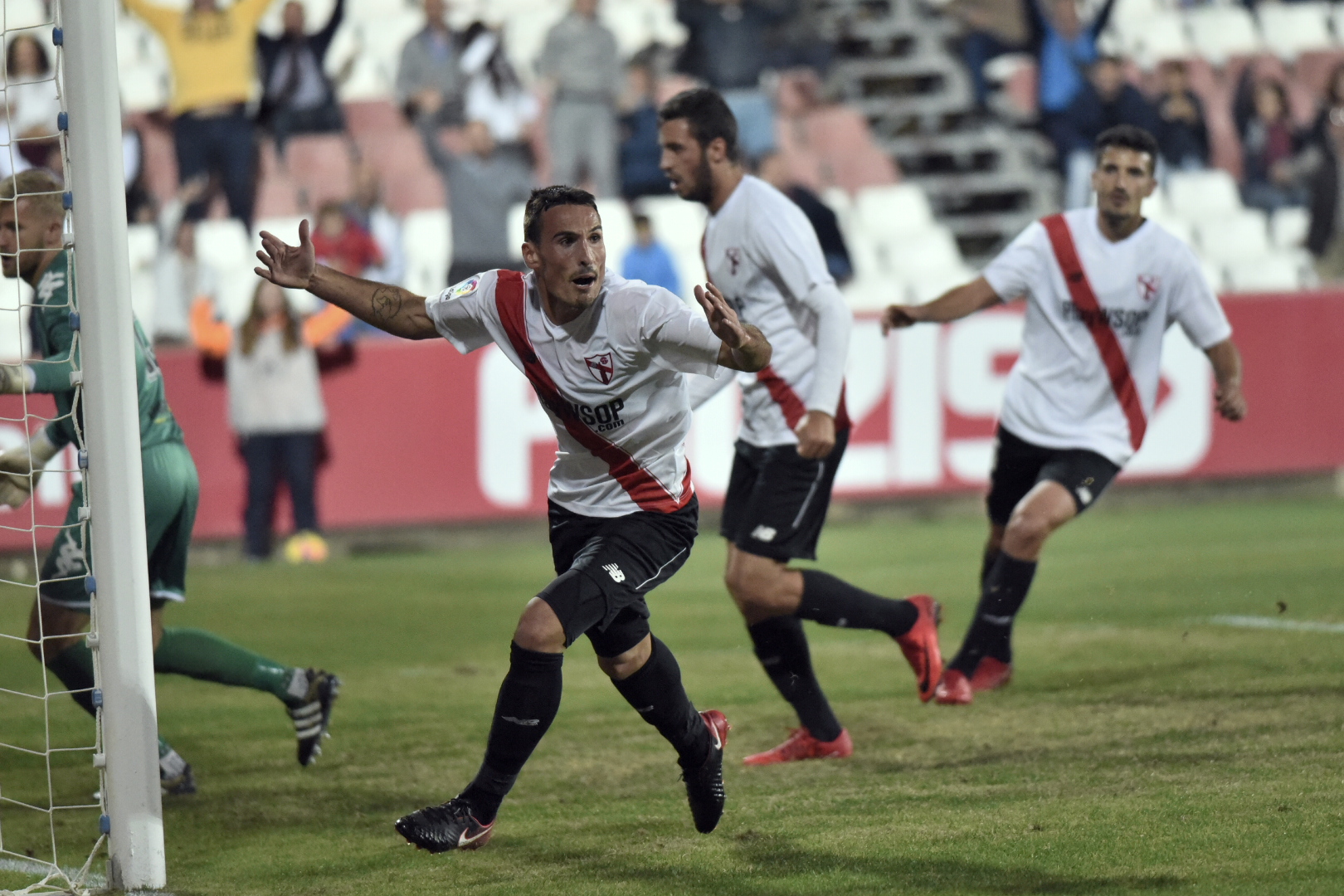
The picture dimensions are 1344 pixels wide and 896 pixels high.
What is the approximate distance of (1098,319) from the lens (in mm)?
6914

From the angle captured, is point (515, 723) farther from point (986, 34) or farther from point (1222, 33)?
point (1222, 33)

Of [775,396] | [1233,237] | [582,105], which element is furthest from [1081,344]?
[1233,237]

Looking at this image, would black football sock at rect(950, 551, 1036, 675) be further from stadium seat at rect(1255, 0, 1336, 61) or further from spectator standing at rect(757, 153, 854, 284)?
stadium seat at rect(1255, 0, 1336, 61)

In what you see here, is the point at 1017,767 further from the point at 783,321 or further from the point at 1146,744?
the point at 783,321

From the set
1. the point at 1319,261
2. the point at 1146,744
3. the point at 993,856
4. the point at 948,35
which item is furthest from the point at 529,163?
the point at 993,856

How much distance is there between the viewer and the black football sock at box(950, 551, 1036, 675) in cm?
677

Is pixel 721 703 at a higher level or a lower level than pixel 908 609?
lower

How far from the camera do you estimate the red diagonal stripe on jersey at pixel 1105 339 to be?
22.7ft

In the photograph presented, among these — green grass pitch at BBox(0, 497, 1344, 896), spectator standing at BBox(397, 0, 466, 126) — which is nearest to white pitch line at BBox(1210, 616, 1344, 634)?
green grass pitch at BBox(0, 497, 1344, 896)

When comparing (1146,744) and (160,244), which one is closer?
(1146,744)

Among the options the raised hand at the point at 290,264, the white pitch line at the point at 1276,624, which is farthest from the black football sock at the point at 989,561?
the raised hand at the point at 290,264

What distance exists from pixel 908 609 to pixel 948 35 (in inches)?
474

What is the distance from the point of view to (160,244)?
13.4m

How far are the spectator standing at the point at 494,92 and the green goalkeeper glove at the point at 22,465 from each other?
29.9 ft
